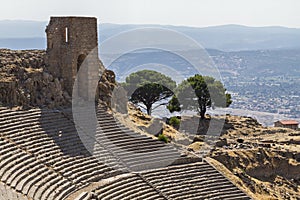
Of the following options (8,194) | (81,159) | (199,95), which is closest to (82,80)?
(81,159)

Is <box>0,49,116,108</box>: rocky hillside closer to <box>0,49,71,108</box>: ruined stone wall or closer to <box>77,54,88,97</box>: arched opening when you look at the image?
<box>0,49,71,108</box>: ruined stone wall

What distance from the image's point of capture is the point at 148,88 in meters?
44.8

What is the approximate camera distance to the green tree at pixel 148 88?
45.1 m

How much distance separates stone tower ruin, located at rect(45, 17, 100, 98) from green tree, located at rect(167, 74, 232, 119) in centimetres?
1479

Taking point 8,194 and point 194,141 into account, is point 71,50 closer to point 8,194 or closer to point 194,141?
point 194,141

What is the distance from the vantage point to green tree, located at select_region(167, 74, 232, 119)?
44.8m

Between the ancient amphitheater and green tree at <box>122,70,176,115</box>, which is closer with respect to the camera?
the ancient amphitheater

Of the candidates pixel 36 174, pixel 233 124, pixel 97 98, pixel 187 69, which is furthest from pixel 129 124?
pixel 187 69

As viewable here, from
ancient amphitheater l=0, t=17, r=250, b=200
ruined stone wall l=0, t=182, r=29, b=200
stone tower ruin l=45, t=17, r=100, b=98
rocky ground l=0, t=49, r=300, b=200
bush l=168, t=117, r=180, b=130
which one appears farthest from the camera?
bush l=168, t=117, r=180, b=130

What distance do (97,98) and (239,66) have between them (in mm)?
149114

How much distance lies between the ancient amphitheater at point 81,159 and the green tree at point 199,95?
15123 millimetres

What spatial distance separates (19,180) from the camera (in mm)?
20953

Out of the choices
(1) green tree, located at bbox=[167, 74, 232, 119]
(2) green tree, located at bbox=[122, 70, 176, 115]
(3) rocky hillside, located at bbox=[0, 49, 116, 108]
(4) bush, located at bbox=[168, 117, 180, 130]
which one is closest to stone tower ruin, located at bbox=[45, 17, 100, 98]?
(3) rocky hillside, located at bbox=[0, 49, 116, 108]

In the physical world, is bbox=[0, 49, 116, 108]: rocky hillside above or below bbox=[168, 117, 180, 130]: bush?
above
